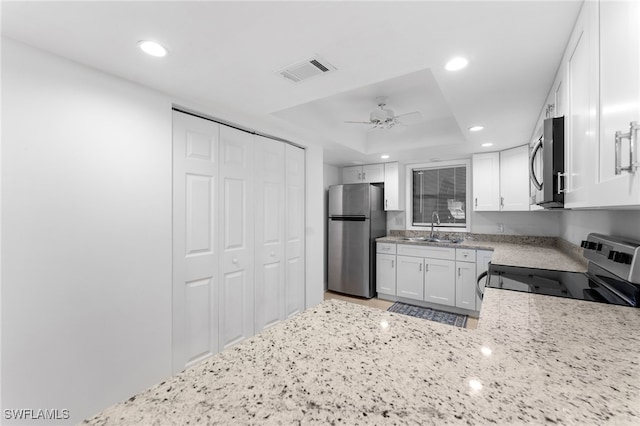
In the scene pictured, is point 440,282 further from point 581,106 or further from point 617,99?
point 617,99

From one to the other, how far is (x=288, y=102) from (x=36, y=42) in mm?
1337

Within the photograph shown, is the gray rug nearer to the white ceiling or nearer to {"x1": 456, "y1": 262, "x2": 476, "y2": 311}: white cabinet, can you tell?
{"x1": 456, "y1": 262, "x2": 476, "y2": 311}: white cabinet

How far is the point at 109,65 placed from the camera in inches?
59.7

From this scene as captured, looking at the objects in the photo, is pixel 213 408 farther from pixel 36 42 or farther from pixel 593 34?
pixel 36 42

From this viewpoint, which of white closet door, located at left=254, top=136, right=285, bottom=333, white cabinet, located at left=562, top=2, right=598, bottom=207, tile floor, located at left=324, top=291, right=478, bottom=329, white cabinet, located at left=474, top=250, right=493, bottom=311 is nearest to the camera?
white cabinet, located at left=562, top=2, right=598, bottom=207

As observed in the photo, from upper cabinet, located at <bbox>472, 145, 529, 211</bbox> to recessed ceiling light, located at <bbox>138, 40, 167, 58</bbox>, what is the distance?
139 inches

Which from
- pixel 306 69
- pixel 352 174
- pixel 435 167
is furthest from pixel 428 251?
pixel 306 69

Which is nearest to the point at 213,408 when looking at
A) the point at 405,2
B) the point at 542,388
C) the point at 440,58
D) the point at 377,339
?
the point at 377,339

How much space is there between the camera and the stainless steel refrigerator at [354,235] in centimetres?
400

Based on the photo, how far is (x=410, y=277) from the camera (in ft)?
12.4

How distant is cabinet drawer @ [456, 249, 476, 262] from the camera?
3.35m

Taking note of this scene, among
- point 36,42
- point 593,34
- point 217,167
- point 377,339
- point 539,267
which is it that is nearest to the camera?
point 377,339

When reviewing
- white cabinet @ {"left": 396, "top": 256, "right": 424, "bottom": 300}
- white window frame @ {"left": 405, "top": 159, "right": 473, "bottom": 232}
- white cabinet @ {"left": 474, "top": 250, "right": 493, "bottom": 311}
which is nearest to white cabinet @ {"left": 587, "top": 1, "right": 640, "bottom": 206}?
white cabinet @ {"left": 474, "top": 250, "right": 493, "bottom": 311}

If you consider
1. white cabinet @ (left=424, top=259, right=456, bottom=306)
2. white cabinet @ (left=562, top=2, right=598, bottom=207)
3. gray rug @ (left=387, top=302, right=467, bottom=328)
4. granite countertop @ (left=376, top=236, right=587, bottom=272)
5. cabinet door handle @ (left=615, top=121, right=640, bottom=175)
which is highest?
white cabinet @ (left=562, top=2, right=598, bottom=207)
